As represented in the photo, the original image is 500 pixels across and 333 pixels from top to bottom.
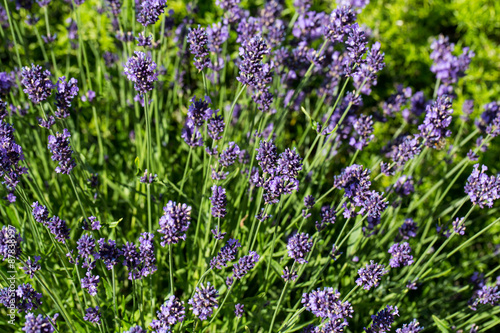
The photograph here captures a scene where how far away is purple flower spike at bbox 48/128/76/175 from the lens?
6.33ft

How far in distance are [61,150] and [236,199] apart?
50.2 inches

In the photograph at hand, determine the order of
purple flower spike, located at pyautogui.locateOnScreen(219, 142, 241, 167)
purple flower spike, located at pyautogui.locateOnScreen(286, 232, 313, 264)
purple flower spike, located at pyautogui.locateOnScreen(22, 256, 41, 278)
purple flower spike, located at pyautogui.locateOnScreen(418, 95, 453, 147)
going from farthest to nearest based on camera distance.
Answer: purple flower spike, located at pyautogui.locateOnScreen(418, 95, 453, 147) → purple flower spike, located at pyautogui.locateOnScreen(219, 142, 241, 167) → purple flower spike, located at pyautogui.locateOnScreen(286, 232, 313, 264) → purple flower spike, located at pyautogui.locateOnScreen(22, 256, 41, 278)

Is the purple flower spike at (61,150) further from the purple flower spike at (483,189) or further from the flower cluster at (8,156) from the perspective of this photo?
the purple flower spike at (483,189)

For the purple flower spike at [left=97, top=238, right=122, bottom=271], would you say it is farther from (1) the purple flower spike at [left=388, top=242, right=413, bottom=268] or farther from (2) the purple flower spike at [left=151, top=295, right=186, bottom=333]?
(1) the purple flower spike at [left=388, top=242, right=413, bottom=268]

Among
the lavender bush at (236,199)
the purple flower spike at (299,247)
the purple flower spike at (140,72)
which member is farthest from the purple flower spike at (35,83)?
the purple flower spike at (299,247)

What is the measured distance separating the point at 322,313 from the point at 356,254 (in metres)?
1.04

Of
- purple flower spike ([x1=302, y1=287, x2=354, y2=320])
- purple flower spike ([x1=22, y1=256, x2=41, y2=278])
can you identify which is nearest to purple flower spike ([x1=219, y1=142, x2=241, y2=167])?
purple flower spike ([x1=302, y1=287, x2=354, y2=320])

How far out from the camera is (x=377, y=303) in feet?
8.60

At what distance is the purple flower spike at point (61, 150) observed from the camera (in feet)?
6.33

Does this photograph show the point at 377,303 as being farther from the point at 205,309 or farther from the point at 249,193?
the point at 205,309

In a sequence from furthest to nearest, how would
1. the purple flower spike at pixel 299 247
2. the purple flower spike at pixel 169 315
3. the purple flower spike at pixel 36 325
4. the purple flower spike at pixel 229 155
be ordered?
the purple flower spike at pixel 229 155, the purple flower spike at pixel 299 247, the purple flower spike at pixel 169 315, the purple flower spike at pixel 36 325

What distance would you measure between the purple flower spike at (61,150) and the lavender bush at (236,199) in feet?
0.03

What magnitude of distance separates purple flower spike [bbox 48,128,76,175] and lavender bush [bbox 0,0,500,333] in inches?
0.4

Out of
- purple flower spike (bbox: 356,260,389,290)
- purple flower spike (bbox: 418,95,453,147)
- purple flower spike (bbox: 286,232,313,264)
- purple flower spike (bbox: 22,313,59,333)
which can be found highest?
purple flower spike (bbox: 418,95,453,147)
